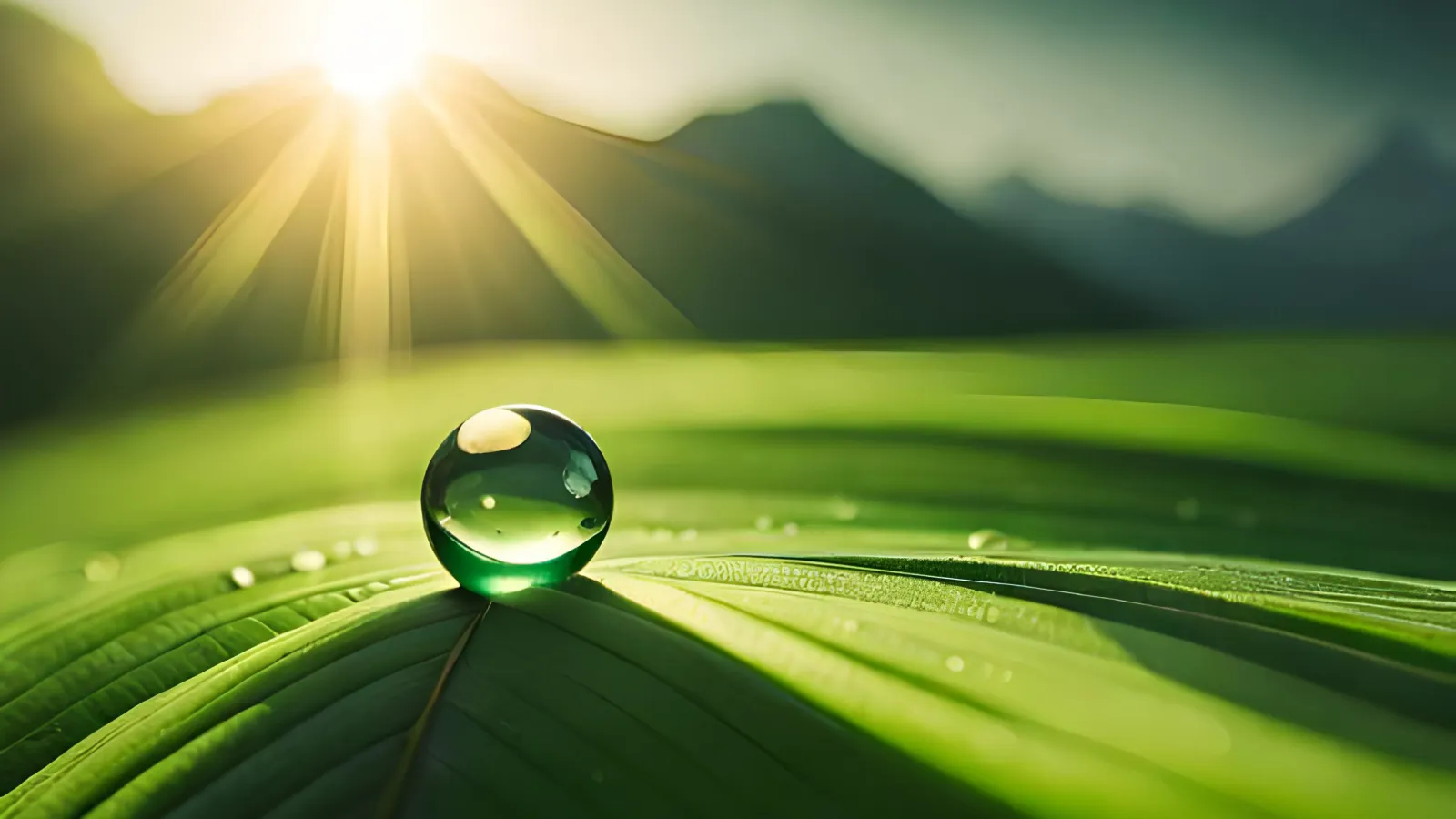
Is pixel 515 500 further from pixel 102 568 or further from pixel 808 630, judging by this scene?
pixel 102 568

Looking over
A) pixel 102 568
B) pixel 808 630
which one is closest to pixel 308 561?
pixel 102 568

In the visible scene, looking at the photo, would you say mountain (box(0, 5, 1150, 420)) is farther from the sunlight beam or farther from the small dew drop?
the small dew drop

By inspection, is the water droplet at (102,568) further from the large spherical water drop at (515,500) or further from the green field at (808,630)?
the large spherical water drop at (515,500)

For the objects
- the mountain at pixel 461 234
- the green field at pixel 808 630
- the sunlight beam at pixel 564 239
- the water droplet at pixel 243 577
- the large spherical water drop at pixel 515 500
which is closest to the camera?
the green field at pixel 808 630

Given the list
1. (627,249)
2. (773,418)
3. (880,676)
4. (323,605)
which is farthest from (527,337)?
(880,676)

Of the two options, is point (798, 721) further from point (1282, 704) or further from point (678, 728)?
point (1282, 704)

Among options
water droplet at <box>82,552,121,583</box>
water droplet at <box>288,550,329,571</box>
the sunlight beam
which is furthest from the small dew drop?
the sunlight beam

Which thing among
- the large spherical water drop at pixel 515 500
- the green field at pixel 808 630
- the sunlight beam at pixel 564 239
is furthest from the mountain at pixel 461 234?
the large spherical water drop at pixel 515 500
